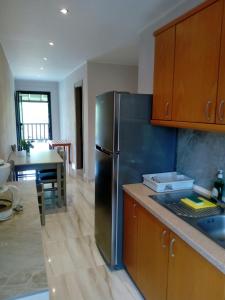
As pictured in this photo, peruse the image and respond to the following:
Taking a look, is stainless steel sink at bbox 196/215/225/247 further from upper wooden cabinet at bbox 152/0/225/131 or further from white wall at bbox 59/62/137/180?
white wall at bbox 59/62/137/180

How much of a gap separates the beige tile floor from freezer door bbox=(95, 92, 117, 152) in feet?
4.00

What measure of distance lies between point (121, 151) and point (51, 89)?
21.4 feet

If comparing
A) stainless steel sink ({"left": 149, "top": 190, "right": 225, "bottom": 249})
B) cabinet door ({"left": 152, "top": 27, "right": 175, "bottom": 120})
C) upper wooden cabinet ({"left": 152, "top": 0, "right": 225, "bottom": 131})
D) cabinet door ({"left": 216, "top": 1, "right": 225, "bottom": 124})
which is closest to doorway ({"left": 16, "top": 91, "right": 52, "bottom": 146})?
cabinet door ({"left": 152, "top": 27, "right": 175, "bottom": 120})

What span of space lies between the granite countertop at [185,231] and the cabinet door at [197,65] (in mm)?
658

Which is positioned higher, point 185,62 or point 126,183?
point 185,62

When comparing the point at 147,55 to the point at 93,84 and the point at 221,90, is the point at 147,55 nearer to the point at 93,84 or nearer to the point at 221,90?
the point at 221,90

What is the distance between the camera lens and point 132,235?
6.40 feet

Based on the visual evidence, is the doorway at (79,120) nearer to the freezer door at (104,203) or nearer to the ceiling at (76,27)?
the ceiling at (76,27)

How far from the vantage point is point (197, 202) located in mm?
1682

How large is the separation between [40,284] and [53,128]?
7.40m

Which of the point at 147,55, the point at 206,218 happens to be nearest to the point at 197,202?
the point at 206,218

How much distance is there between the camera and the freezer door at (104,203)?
84.0 inches

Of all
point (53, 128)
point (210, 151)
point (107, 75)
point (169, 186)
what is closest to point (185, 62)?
point (210, 151)

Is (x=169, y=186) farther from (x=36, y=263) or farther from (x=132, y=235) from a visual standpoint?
(x=36, y=263)
